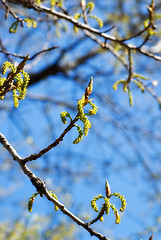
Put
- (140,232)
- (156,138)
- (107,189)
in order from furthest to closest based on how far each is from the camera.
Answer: (156,138) → (140,232) → (107,189)


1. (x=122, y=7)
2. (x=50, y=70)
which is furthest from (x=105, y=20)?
(x=50, y=70)

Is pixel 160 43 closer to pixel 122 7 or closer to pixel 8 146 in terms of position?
pixel 122 7

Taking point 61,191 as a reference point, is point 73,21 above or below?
below

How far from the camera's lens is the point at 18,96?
3.71 feet

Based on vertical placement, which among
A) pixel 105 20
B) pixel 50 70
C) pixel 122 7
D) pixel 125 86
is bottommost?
pixel 125 86

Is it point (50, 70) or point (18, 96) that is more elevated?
point (50, 70)

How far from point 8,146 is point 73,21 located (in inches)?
45.8

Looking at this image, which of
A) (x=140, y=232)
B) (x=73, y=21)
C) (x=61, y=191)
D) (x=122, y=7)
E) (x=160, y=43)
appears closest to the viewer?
(x=73, y=21)

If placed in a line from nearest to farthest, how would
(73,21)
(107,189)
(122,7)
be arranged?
1. (107,189)
2. (73,21)
3. (122,7)

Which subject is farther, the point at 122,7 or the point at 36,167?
the point at 36,167

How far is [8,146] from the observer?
3.78ft

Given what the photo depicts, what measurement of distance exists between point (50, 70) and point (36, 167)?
72.1 inches

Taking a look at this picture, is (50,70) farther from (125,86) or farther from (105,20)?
(125,86)

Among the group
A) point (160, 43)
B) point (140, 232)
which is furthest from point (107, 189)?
point (160, 43)
